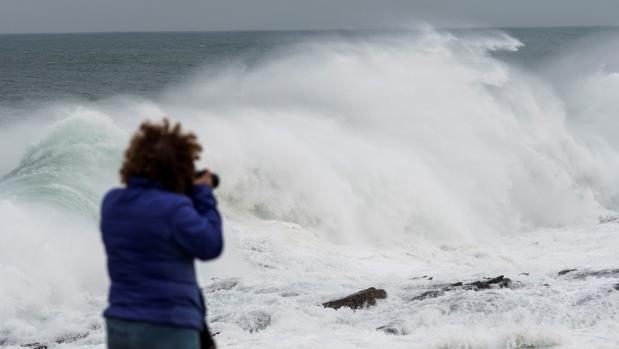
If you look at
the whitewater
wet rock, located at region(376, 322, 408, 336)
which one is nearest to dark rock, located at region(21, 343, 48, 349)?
the whitewater

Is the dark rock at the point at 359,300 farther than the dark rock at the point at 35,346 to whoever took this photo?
Yes

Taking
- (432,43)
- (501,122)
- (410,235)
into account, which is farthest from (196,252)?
(432,43)

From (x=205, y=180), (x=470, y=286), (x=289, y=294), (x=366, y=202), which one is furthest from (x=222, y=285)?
(x=205, y=180)

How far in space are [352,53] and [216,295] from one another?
19.0 meters

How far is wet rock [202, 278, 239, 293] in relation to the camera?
33.5ft

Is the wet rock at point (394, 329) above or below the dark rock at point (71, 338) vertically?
below

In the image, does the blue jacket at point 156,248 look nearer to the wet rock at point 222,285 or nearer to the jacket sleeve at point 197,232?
the jacket sleeve at point 197,232

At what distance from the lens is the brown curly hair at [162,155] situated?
9.66 ft

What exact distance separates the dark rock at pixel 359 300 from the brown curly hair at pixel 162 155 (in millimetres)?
6198

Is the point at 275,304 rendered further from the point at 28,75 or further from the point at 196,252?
the point at 28,75

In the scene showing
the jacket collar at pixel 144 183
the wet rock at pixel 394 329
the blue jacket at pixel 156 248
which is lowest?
the blue jacket at pixel 156 248

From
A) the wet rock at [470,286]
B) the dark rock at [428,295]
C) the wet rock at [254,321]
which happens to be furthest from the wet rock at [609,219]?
the wet rock at [254,321]

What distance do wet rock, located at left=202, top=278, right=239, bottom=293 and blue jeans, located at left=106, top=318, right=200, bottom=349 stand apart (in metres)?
7.23

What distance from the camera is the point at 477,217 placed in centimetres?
1816
